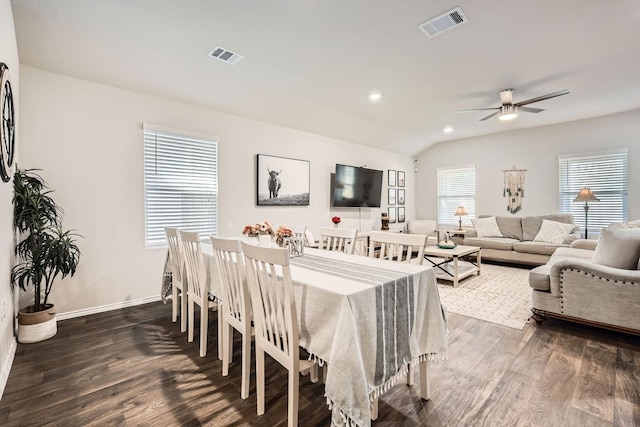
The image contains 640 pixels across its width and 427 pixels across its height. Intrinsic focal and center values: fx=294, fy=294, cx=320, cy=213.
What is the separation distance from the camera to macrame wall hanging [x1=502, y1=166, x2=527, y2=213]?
6504mm

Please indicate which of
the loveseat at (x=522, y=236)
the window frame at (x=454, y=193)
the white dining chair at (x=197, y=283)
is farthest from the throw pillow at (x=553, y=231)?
the white dining chair at (x=197, y=283)

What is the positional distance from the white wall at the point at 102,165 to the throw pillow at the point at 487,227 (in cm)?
521

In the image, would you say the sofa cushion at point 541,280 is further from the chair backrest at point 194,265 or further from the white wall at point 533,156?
the white wall at point 533,156

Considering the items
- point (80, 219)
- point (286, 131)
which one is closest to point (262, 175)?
point (286, 131)

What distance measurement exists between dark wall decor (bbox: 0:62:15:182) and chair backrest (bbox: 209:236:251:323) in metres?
1.51

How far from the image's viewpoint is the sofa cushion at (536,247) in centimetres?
513

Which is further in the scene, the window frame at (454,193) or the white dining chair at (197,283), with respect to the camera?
the window frame at (454,193)

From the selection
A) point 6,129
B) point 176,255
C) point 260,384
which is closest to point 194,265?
point 176,255

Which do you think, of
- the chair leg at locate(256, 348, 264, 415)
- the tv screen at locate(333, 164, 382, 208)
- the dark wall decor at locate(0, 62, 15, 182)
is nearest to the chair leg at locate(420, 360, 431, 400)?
the chair leg at locate(256, 348, 264, 415)

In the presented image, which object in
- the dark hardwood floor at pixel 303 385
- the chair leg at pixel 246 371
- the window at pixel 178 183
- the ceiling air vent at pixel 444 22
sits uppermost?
the ceiling air vent at pixel 444 22

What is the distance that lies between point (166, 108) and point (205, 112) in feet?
1.68

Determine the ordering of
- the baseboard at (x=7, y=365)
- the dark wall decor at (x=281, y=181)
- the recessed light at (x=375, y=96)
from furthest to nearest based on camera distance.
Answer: the dark wall decor at (x=281, y=181) < the recessed light at (x=375, y=96) < the baseboard at (x=7, y=365)

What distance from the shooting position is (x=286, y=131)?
5164mm

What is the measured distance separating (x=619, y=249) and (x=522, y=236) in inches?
143
